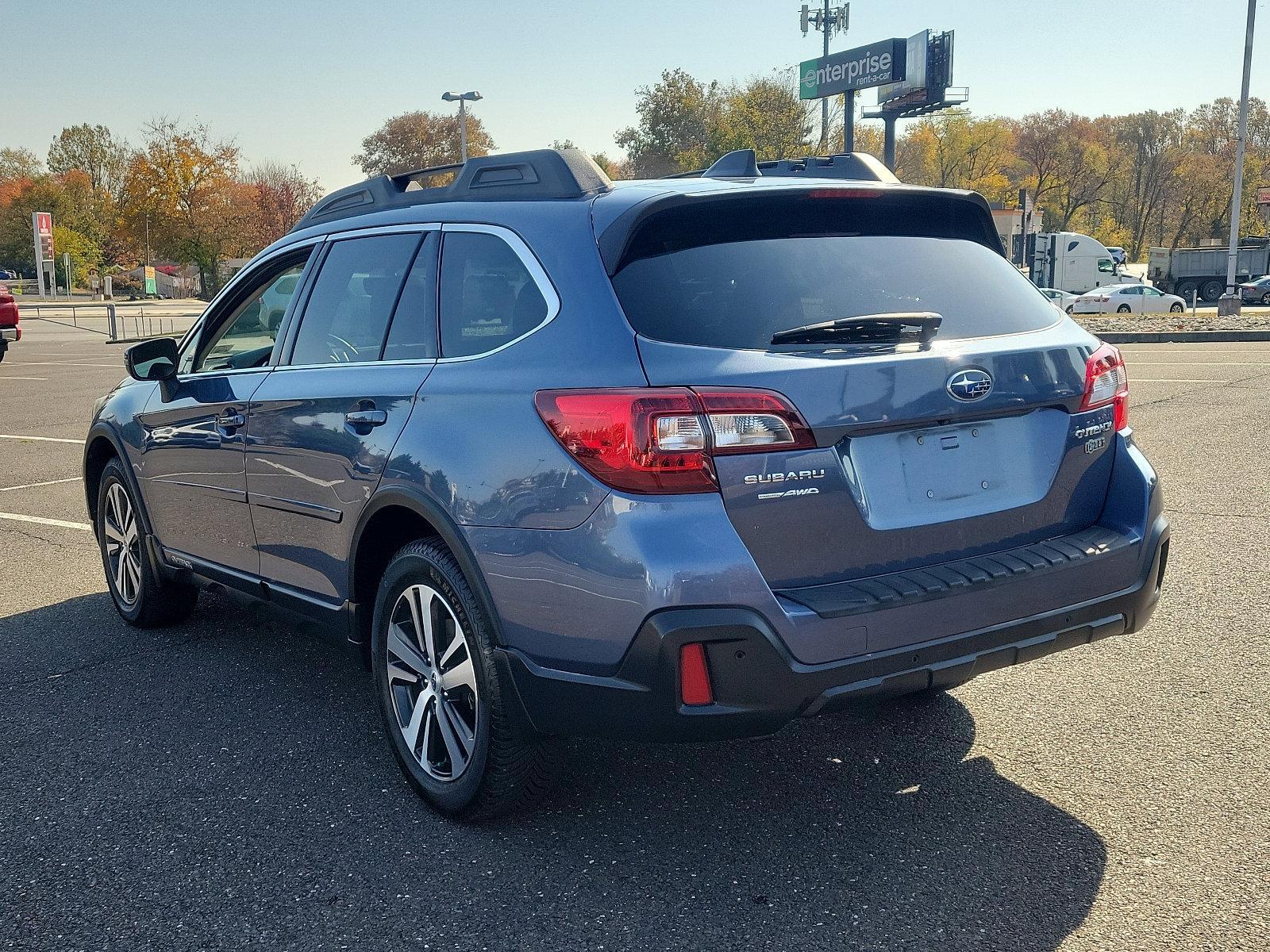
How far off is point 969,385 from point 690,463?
0.80 meters

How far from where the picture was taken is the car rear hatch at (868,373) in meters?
2.84

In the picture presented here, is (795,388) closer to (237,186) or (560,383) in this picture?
(560,383)

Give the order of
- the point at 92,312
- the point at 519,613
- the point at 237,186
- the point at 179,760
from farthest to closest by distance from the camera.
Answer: the point at 237,186, the point at 92,312, the point at 179,760, the point at 519,613

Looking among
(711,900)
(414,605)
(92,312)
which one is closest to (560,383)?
(414,605)

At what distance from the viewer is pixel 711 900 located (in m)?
2.92

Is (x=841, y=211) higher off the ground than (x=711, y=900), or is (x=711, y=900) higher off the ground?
(x=841, y=211)

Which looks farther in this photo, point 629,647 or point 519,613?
point 519,613

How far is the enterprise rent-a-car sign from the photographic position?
72562mm

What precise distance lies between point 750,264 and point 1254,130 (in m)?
121

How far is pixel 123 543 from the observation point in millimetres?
5527

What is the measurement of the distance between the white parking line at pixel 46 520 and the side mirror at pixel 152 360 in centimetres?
313

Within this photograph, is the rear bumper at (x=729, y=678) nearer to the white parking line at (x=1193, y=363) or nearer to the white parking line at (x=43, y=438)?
the white parking line at (x=43, y=438)

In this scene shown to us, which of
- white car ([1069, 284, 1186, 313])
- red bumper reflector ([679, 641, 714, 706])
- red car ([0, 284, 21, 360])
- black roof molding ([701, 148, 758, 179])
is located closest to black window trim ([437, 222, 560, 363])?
black roof molding ([701, 148, 758, 179])

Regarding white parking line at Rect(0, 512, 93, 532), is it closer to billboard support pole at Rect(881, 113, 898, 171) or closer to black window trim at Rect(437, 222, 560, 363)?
black window trim at Rect(437, 222, 560, 363)
